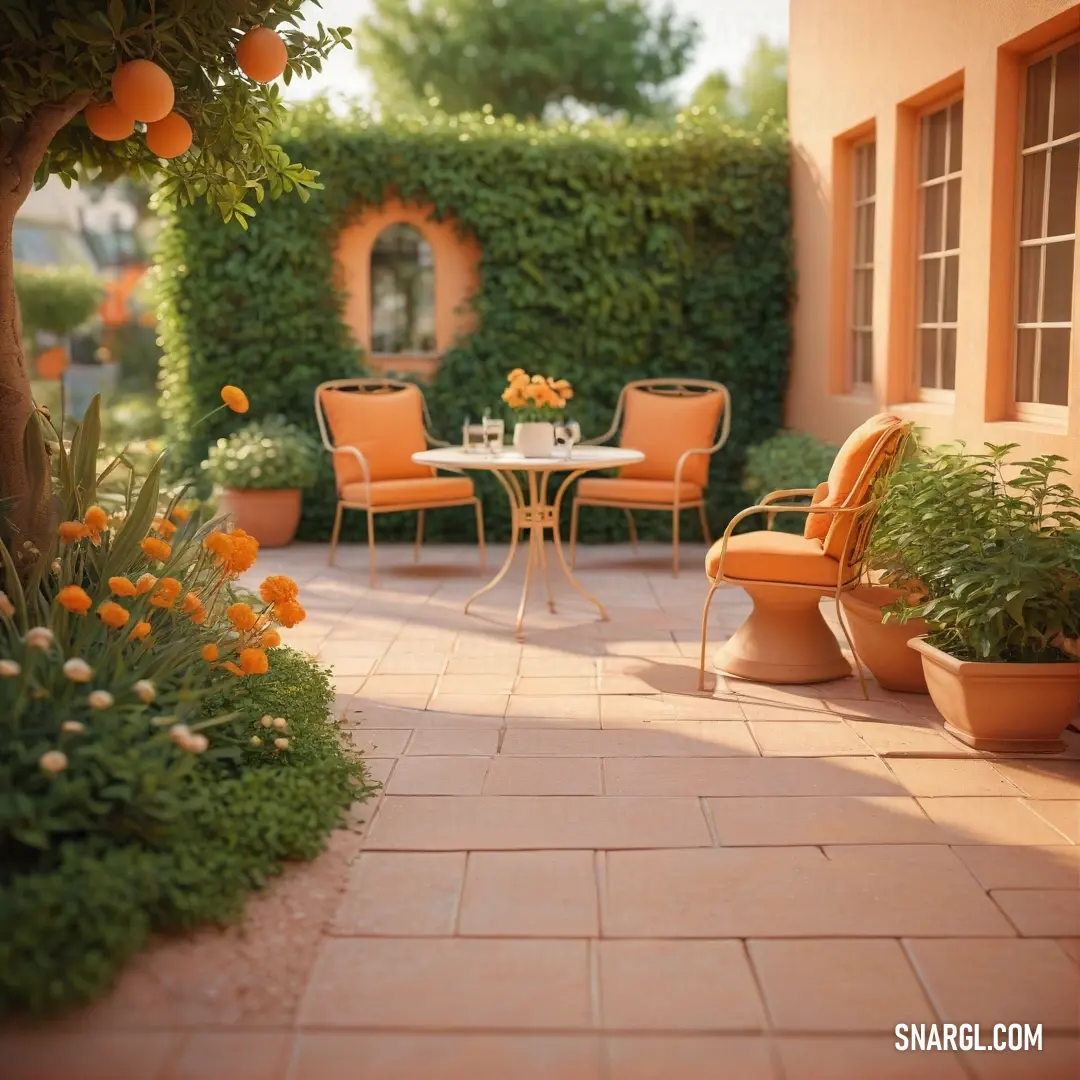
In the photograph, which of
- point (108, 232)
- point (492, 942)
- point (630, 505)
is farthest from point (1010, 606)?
point (108, 232)

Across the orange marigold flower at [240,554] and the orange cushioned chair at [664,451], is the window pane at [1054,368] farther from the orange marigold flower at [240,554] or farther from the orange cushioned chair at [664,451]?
the orange marigold flower at [240,554]

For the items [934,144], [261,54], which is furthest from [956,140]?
[261,54]

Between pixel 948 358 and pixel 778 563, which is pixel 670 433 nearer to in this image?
pixel 948 358

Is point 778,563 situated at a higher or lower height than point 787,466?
lower

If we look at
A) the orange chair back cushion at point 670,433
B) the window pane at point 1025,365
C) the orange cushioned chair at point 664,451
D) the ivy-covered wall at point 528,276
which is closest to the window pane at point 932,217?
the window pane at point 1025,365

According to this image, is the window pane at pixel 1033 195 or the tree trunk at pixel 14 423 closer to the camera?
the tree trunk at pixel 14 423

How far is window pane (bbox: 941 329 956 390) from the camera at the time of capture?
5840 mm

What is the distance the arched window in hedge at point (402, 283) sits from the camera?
8469 millimetres

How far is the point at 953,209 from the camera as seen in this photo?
5742 millimetres

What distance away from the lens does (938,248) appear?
5.94m

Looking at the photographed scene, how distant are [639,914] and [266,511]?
5460 millimetres

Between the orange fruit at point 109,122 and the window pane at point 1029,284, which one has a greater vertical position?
the orange fruit at point 109,122

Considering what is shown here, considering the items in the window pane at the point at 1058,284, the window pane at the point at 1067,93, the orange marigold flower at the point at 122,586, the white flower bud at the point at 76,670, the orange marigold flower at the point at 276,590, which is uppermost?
the window pane at the point at 1067,93

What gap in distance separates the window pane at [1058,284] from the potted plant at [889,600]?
2.39 feet
